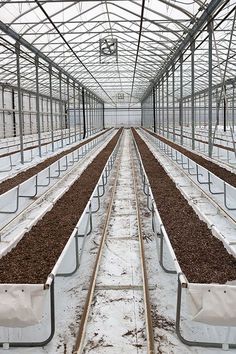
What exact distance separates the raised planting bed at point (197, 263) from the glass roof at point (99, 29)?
19.5ft

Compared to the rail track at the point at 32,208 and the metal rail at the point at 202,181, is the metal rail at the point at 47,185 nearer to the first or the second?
the rail track at the point at 32,208

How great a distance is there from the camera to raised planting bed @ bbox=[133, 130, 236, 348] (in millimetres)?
3322

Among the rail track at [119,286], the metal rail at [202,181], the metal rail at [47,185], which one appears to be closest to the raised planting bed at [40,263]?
the rail track at [119,286]

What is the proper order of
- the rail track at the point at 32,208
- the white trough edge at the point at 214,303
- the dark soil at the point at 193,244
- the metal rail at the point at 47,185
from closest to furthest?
the white trough edge at the point at 214,303
the dark soil at the point at 193,244
the rail track at the point at 32,208
the metal rail at the point at 47,185

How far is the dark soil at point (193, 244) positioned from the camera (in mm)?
4531

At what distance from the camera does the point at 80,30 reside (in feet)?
51.4

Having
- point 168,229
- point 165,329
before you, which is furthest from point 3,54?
point 165,329

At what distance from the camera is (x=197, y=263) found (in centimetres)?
491

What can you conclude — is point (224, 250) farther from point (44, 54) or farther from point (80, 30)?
point (44, 54)

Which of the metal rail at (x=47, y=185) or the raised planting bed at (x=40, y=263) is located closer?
the raised planting bed at (x=40, y=263)

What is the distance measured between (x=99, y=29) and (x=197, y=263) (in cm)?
1327

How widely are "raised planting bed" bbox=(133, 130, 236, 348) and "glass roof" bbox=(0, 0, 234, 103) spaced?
595 centimetres

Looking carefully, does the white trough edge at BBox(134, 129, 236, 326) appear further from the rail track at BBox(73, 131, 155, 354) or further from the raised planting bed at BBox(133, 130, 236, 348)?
the rail track at BBox(73, 131, 155, 354)

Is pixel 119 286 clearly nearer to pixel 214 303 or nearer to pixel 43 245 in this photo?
pixel 43 245
